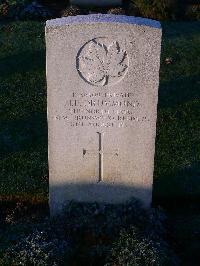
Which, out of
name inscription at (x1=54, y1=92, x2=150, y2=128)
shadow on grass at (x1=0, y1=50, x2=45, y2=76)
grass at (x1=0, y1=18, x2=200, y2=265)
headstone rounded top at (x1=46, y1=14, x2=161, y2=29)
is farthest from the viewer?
shadow on grass at (x1=0, y1=50, x2=45, y2=76)

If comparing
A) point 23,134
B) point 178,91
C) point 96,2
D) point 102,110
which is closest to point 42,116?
point 23,134

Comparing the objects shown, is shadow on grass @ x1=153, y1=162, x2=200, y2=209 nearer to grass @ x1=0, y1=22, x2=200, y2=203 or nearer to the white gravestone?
grass @ x1=0, y1=22, x2=200, y2=203

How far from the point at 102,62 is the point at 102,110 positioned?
506 mm

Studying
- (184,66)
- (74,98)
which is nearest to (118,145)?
(74,98)

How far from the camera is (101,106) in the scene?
5.57 metres

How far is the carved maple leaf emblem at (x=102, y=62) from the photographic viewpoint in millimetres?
5293

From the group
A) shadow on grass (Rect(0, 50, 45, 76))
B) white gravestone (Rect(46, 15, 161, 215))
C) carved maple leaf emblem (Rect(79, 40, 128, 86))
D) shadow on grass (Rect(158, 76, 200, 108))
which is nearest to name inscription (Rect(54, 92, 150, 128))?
white gravestone (Rect(46, 15, 161, 215))

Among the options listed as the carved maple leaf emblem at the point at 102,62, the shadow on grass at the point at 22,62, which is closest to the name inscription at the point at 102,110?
the carved maple leaf emblem at the point at 102,62

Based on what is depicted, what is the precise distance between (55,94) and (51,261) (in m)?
1.64

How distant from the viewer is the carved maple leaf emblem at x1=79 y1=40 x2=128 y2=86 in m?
5.29

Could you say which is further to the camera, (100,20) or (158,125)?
(158,125)

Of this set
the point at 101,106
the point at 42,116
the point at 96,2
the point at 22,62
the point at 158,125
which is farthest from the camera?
the point at 96,2

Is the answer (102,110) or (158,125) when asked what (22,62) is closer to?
(158,125)

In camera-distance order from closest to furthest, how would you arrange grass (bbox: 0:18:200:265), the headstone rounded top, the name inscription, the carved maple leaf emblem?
the headstone rounded top, the carved maple leaf emblem, the name inscription, grass (bbox: 0:18:200:265)
